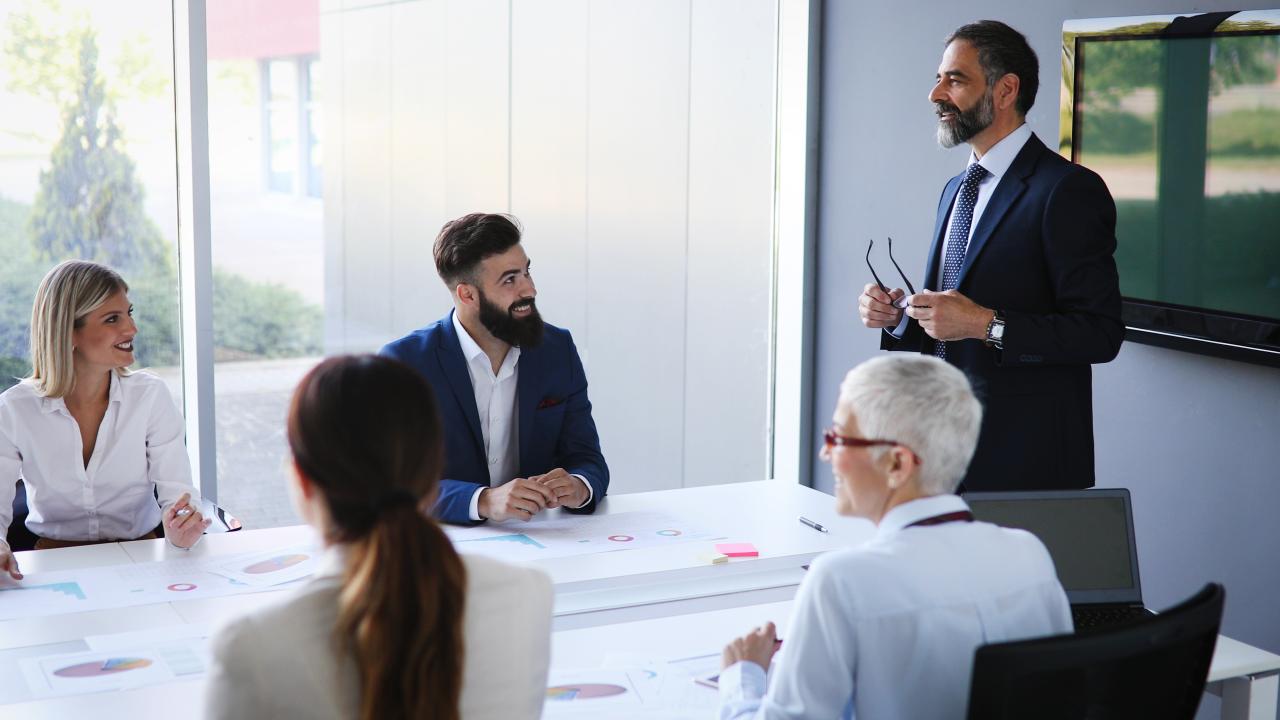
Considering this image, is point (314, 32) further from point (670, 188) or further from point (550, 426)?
point (550, 426)

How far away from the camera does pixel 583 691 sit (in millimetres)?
2066

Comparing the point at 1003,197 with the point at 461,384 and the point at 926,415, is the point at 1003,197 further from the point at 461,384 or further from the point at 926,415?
the point at 926,415

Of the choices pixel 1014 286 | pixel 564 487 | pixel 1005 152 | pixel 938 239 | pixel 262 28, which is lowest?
pixel 564 487

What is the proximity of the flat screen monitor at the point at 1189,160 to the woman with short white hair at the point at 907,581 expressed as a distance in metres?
1.93

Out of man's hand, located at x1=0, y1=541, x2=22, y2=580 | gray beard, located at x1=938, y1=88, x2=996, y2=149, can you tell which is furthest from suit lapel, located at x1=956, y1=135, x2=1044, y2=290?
man's hand, located at x1=0, y1=541, x2=22, y2=580

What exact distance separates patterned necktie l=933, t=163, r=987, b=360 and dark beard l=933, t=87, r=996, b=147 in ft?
0.30

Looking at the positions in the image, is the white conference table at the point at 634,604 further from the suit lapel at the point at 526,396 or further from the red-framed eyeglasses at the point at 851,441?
the red-framed eyeglasses at the point at 851,441

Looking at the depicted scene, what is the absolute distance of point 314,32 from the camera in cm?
474

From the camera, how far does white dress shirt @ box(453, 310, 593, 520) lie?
3.31 m

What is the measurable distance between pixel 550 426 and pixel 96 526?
1.14 m

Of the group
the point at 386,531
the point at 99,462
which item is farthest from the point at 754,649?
the point at 99,462

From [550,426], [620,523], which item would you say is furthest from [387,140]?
[620,523]

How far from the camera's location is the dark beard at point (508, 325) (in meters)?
3.31

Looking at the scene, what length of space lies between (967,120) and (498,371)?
135 centimetres
